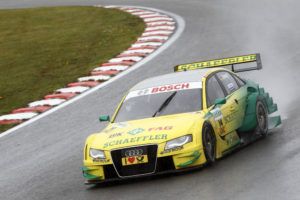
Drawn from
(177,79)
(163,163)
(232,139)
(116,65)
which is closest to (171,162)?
(163,163)

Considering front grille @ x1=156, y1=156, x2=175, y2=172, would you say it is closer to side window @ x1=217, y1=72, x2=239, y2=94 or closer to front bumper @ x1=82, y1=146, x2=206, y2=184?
front bumper @ x1=82, y1=146, x2=206, y2=184

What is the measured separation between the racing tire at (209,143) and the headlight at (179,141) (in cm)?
21

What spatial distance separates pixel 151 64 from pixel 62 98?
337 centimetres

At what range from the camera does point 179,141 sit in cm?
878

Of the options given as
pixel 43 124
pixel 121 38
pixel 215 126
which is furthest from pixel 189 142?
pixel 121 38

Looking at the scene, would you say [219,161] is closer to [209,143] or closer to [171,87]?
[209,143]

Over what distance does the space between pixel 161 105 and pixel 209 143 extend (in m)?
1.06

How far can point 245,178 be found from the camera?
821 centimetres

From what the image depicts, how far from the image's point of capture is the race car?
8.73m

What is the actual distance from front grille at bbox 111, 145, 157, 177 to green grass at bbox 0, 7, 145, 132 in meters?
5.90

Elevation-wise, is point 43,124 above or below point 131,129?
below

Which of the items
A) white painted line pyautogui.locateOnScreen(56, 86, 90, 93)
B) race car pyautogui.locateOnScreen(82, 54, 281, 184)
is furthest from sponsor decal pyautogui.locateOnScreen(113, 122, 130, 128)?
white painted line pyautogui.locateOnScreen(56, 86, 90, 93)

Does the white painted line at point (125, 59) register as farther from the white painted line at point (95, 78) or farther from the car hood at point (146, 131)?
the car hood at point (146, 131)

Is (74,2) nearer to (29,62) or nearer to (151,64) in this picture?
(29,62)
